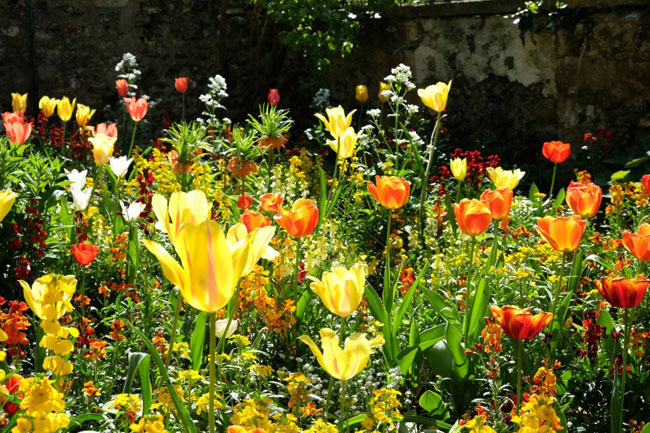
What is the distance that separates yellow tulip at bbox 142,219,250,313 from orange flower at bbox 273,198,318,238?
1.13 metres

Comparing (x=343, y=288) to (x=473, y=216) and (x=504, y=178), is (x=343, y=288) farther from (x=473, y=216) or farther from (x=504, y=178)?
(x=504, y=178)

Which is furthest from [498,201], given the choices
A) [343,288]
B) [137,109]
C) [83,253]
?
[137,109]

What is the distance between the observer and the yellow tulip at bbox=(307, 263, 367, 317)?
184 centimetres

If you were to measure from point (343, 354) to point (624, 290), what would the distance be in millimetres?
856

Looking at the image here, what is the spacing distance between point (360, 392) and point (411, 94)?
450 centimetres

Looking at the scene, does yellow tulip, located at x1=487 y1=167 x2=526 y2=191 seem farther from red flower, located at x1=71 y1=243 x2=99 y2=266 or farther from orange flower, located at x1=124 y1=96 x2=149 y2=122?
orange flower, located at x1=124 y1=96 x2=149 y2=122

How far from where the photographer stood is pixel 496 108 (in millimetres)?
6121

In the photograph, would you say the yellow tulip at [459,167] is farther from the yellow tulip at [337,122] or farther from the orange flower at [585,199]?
the orange flower at [585,199]

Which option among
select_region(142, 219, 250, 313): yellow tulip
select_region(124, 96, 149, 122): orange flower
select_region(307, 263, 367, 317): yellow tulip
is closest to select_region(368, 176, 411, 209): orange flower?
select_region(307, 263, 367, 317): yellow tulip

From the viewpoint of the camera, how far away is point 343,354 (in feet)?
5.44

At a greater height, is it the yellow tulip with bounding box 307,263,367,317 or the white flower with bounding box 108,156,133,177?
the yellow tulip with bounding box 307,263,367,317

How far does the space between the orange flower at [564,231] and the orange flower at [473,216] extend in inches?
8.8

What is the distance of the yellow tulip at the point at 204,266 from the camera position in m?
1.24

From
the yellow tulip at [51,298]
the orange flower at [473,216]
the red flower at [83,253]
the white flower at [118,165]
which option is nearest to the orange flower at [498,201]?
the orange flower at [473,216]
